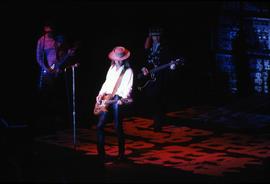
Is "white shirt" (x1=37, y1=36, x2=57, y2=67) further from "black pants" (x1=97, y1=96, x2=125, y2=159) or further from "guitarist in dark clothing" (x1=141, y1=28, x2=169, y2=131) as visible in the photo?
"black pants" (x1=97, y1=96, x2=125, y2=159)

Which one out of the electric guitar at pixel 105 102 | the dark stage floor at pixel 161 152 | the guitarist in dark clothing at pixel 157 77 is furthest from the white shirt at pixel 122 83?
the guitarist in dark clothing at pixel 157 77

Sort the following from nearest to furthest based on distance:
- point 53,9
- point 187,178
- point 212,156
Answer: point 187,178 → point 212,156 → point 53,9

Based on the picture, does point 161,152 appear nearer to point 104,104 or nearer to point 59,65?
point 104,104

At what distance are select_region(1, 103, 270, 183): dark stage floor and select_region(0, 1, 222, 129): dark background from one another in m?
1.53

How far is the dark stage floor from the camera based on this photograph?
38.8ft

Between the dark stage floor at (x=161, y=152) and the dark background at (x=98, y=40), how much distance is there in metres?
1.53

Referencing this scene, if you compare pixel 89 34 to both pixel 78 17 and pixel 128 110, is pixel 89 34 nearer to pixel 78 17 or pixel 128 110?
pixel 78 17

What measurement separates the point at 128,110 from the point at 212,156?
4.94 metres

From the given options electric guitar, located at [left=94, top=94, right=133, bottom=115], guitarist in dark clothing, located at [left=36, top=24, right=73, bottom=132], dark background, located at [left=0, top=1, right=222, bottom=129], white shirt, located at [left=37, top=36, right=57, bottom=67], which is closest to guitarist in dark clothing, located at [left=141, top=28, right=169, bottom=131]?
dark background, located at [left=0, top=1, right=222, bottom=129]

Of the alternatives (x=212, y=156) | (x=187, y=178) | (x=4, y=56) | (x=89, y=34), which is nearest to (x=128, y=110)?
(x=89, y=34)

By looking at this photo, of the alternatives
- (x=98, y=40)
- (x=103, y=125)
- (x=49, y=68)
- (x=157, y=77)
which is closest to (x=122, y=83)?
(x=103, y=125)

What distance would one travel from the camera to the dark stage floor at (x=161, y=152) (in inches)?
466

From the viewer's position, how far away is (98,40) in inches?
707

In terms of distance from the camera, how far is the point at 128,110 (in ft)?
59.8
